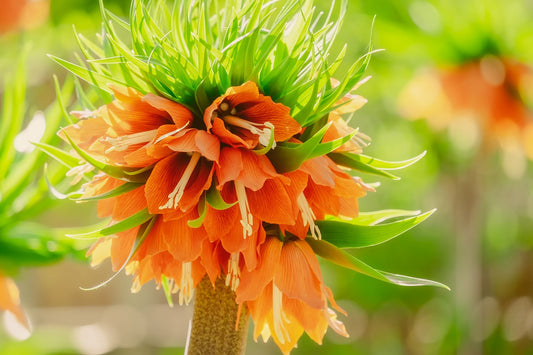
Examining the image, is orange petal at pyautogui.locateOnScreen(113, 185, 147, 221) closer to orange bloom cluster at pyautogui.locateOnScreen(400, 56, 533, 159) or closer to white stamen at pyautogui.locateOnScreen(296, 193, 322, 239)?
white stamen at pyautogui.locateOnScreen(296, 193, 322, 239)

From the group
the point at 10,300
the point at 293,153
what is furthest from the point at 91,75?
the point at 10,300

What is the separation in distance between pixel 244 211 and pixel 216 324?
0.09 meters

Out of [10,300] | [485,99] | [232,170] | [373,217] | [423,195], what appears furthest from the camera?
[423,195]

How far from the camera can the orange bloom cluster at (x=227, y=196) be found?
55 centimetres

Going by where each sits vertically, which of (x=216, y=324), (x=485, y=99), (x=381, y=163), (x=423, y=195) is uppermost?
(x=423, y=195)

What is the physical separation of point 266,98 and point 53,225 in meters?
4.82

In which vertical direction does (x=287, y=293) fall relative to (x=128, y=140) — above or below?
below

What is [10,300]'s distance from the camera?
0.98 meters

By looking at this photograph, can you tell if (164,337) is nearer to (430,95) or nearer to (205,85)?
(430,95)

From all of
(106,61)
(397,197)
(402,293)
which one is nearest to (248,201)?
(106,61)

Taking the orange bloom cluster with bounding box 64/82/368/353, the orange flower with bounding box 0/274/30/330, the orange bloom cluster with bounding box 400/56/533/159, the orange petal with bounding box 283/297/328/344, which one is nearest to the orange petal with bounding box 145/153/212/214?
the orange bloom cluster with bounding box 64/82/368/353

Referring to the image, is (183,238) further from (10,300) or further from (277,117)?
(10,300)

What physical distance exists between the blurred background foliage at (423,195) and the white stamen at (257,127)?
10cm

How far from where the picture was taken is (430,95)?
7.04 ft
